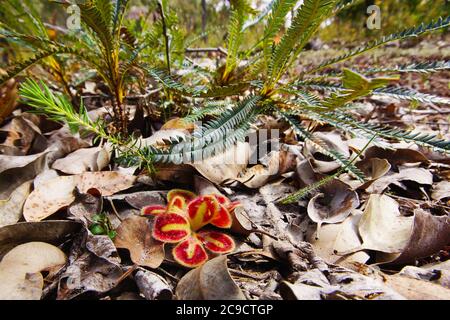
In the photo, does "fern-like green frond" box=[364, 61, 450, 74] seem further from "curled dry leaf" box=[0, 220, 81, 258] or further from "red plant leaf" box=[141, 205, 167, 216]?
"curled dry leaf" box=[0, 220, 81, 258]

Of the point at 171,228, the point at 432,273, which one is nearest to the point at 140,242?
the point at 171,228

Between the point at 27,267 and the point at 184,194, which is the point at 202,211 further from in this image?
the point at 27,267

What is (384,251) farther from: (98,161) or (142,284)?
(98,161)

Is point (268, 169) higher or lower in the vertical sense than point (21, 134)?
lower

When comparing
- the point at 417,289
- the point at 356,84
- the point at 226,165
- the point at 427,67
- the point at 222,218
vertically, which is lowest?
the point at 417,289

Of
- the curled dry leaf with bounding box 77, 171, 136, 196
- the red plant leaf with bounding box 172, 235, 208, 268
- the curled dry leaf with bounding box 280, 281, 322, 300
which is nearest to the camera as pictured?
the curled dry leaf with bounding box 280, 281, 322, 300

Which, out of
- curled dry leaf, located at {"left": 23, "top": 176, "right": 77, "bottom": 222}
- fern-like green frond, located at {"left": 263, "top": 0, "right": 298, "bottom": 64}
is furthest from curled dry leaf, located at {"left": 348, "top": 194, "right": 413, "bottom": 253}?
curled dry leaf, located at {"left": 23, "top": 176, "right": 77, "bottom": 222}
